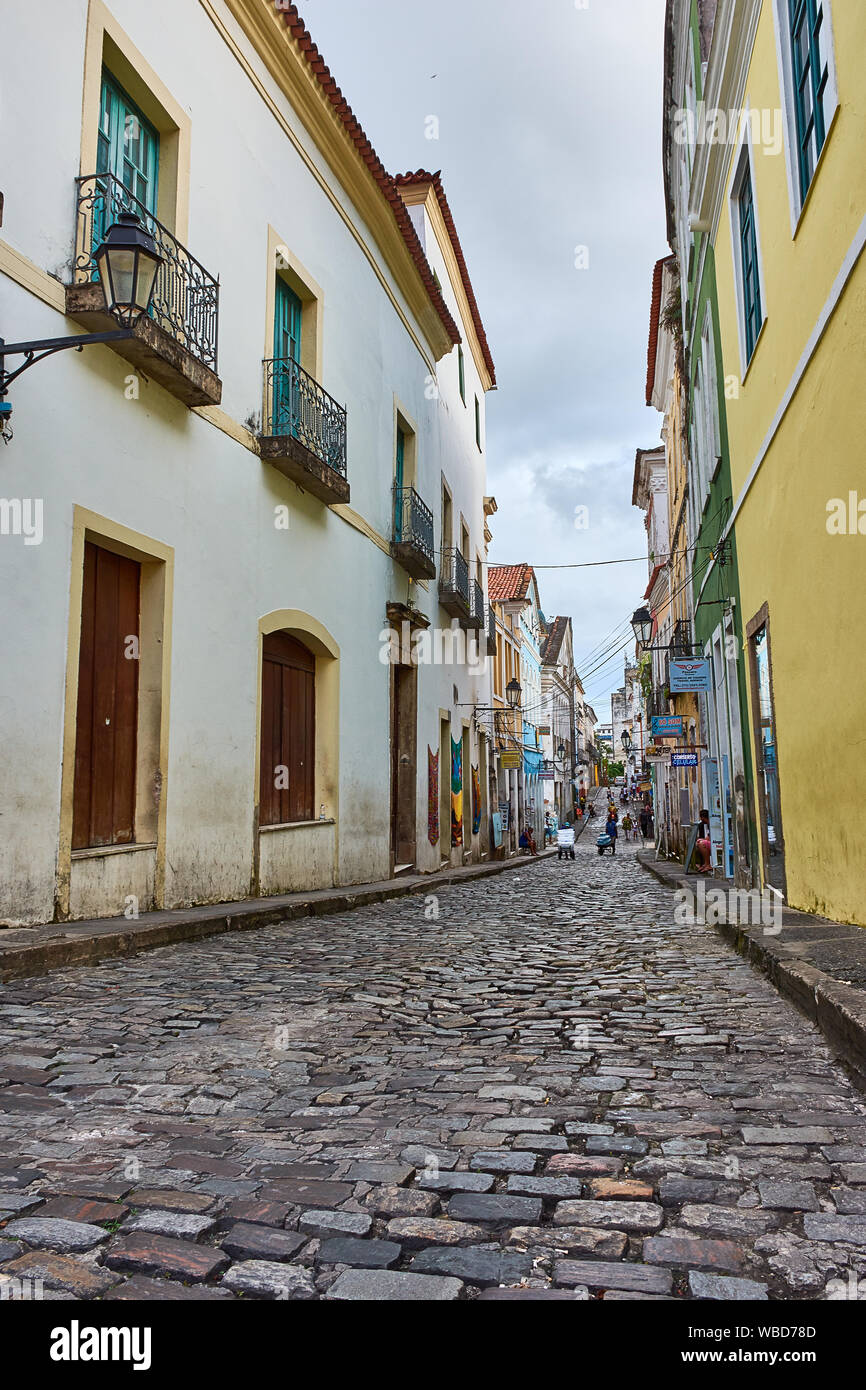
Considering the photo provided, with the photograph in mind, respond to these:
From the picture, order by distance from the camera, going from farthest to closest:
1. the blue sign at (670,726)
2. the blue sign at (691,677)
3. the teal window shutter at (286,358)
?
the blue sign at (670,726), the blue sign at (691,677), the teal window shutter at (286,358)

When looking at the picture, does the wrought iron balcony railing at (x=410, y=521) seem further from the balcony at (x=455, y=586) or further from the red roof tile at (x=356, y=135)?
the red roof tile at (x=356, y=135)

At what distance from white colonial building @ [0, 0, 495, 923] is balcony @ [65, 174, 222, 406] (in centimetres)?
3

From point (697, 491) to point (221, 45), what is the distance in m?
8.93

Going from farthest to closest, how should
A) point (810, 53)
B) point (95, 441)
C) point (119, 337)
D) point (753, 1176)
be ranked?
point (95, 441), point (810, 53), point (119, 337), point (753, 1176)

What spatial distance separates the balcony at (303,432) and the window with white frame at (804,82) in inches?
195

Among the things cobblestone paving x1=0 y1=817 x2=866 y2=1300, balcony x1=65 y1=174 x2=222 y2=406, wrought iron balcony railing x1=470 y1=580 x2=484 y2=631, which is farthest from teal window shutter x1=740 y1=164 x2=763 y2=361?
wrought iron balcony railing x1=470 y1=580 x2=484 y2=631

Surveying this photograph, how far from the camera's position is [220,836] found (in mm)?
8852

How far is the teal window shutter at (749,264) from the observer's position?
28.4 ft

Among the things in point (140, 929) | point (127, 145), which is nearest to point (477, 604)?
point (127, 145)

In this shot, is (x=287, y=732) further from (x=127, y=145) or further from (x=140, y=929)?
(x=127, y=145)

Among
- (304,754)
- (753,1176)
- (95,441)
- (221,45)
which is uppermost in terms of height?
(221,45)

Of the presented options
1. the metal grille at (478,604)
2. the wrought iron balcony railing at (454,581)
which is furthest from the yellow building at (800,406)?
the metal grille at (478,604)
